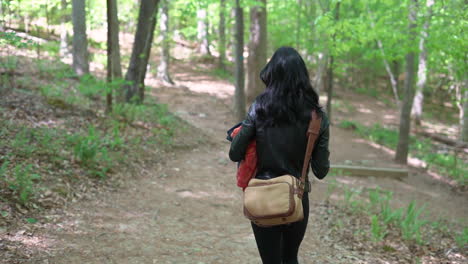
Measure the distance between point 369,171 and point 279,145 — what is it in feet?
29.2

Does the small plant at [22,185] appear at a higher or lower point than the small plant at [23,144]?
lower

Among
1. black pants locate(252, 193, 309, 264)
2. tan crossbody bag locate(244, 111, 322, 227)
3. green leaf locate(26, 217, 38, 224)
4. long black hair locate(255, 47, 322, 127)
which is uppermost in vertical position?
long black hair locate(255, 47, 322, 127)

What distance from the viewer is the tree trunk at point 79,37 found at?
11.5m

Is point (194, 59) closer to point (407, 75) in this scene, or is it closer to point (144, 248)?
point (407, 75)

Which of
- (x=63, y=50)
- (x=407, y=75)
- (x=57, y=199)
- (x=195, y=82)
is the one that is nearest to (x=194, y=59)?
(x=195, y=82)

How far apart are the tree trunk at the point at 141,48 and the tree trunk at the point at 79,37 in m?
1.75

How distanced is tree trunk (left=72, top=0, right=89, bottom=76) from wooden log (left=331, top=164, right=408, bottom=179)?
329 inches

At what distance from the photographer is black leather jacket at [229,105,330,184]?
2.35 meters

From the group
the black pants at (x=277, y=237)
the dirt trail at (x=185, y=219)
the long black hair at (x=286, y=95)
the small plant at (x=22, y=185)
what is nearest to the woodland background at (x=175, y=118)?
the small plant at (x=22, y=185)

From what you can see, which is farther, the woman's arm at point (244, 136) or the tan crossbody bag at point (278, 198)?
the woman's arm at point (244, 136)

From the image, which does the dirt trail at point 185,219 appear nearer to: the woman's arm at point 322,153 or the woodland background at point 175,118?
the woodland background at point 175,118

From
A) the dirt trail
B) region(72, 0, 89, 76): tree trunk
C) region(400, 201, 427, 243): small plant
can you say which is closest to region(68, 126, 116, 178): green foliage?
the dirt trail

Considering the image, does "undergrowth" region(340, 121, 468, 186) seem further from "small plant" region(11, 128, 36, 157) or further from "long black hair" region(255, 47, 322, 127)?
"small plant" region(11, 128, 36, 157)

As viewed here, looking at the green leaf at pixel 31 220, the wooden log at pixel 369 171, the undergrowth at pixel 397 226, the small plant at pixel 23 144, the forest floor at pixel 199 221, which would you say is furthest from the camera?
the wooden log at pixel 369 171
